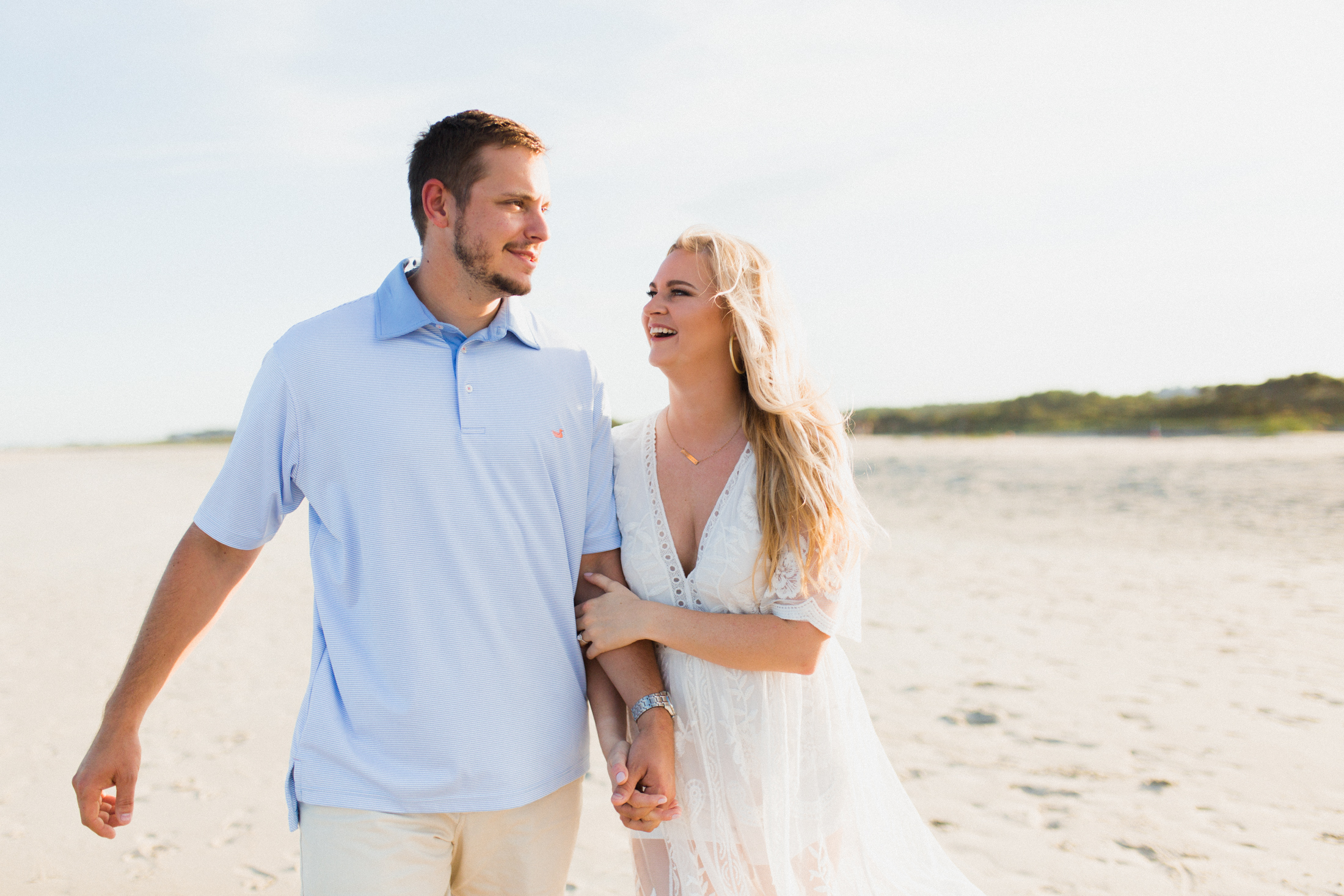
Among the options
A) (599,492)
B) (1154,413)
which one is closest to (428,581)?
(599,492)

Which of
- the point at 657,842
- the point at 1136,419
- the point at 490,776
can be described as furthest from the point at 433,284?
the point at 1136,419

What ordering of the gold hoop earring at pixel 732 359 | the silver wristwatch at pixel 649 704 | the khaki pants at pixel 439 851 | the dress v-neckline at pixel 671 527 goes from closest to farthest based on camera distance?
the khaki pants at pixel 439 851 → the silver wristwatch at pixel 649 704 → the dress v-neckline at pixel 671 527 → the gold hoop earring at pixel 732 359

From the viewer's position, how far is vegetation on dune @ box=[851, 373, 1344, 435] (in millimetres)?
36750

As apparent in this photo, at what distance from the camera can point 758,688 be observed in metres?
2.41

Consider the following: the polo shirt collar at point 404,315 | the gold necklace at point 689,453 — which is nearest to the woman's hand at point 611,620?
the gold necklace at point 689,453

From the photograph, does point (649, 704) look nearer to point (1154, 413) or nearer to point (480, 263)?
point (480, 263)

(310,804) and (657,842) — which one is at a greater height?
(310,804)

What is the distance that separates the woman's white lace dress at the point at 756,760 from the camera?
237cm

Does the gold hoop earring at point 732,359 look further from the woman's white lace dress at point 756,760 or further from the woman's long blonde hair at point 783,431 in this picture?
the woman's white lace dress at point 756,760

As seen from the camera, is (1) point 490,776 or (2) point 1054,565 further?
(2) point 1054,565

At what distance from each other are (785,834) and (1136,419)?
1849 inches

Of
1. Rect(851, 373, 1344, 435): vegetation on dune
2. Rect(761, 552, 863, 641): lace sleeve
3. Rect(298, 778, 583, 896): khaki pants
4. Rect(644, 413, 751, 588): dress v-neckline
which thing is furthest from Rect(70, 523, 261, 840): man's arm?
Rect(851, 373, 1344, 435): vegetation on dune

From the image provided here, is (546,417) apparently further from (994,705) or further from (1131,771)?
(994,705)

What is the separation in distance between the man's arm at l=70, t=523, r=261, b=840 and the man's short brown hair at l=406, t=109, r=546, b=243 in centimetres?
104
